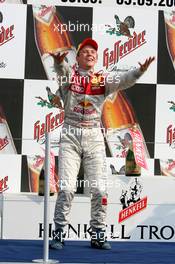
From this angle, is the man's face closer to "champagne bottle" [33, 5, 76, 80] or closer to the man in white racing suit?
the man in white racing suit

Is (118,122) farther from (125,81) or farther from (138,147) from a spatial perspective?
(125,81)

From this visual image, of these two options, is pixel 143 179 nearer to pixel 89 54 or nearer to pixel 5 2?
pixel 89 54

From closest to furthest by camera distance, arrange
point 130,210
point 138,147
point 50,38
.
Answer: point 130,210
point 138,147
point 50,38

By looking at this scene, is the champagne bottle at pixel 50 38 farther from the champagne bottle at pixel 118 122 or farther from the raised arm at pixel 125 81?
the raised arm at pixel 125 81

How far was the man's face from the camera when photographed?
4727 millimetres

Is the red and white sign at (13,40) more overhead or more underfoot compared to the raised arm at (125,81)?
more overhead

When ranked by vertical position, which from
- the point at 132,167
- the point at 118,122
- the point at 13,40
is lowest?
the point at 132,167

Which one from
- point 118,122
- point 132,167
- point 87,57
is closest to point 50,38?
point 118,122

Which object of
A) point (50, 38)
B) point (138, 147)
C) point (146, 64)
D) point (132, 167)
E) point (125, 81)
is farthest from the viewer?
point (50, 38)

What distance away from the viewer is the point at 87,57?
472 centimetres

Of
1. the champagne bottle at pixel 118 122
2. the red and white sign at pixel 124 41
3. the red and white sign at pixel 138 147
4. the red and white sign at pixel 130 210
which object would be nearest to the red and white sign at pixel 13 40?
the red and white sign at pixel 124 41

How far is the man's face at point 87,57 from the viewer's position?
4727 millimetres

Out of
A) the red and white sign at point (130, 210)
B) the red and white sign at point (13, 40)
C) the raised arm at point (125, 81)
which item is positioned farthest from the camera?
the red and white sign at point (13, 40)

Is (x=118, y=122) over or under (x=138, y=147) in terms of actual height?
over
